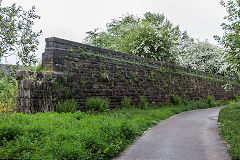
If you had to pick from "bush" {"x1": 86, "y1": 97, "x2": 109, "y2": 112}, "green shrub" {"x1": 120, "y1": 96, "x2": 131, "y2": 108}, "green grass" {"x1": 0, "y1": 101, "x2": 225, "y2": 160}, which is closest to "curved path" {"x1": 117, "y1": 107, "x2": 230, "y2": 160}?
"green grass" {"x1": 0, "y1": 101, "x2": 225, "y2": 160}

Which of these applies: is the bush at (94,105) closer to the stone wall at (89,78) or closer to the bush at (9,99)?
the stone wall at (89,78)

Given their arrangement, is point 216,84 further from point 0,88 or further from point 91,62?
point 0,88

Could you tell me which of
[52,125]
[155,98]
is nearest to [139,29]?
[155,98]

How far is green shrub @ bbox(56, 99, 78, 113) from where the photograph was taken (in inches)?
328

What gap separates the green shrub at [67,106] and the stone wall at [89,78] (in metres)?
0.23

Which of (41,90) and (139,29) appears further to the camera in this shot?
(139,29)

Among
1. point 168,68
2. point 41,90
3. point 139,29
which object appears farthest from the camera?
point 139,29

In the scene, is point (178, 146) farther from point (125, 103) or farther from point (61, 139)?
point (125, 103)

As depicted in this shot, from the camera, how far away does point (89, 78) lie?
33.2 feet

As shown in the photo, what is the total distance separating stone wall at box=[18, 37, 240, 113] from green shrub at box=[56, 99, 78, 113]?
230mm

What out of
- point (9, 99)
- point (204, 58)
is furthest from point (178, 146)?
point (204, 58)

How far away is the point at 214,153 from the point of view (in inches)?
201

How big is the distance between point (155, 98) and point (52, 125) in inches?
399

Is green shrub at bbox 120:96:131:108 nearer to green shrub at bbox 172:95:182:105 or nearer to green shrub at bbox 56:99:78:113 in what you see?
green shrub at bbox 56:99:78:113
